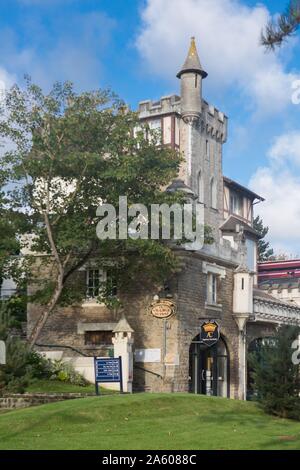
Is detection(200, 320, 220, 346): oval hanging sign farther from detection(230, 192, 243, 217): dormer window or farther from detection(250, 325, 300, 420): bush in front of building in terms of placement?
detection(230, 192, 243, 217): dormer window

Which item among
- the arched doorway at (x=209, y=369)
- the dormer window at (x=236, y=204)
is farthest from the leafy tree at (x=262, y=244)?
the arched doorway at (x=209, y=369)

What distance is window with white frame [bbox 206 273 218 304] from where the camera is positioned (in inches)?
1299

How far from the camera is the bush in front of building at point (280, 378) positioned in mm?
19344

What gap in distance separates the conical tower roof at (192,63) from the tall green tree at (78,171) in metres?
24.9

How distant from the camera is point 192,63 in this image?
174 feet

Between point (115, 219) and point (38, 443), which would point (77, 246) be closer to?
point (115, 219)

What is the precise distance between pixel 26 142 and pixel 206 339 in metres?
10.4

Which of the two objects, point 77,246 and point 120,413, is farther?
point 77,246

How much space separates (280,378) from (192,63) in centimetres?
3695

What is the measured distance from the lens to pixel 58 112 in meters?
27.5

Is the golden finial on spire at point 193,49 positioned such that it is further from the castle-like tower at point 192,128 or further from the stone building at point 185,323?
the stone building at point 185,323

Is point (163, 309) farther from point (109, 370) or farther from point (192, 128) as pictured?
point (192, 128)

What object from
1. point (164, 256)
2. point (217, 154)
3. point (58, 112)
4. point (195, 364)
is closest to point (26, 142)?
point (58, 112)

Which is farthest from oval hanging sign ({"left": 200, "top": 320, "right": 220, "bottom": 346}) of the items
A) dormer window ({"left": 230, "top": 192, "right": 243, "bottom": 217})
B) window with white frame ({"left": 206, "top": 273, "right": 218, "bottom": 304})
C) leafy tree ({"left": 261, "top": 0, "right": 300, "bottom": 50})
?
dormer window ({"left": 230, "top": 192, "right": 243, "bottom": 217})
